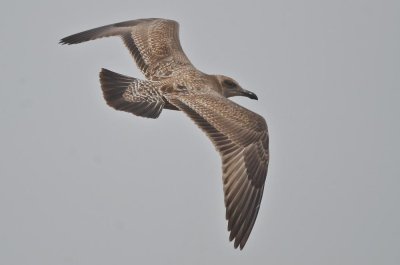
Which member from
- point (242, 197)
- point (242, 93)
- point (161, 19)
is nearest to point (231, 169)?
point (242, 197)

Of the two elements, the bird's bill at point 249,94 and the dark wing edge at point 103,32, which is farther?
the dark wing edge at point 103,32

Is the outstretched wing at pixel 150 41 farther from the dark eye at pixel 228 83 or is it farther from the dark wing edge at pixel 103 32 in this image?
the dark eye at pixel 228 83

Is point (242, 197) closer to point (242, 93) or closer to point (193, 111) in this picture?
point (193, 111)

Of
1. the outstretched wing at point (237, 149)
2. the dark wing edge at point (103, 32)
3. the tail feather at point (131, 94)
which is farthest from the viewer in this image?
the dark wing edge at point (103, 32)

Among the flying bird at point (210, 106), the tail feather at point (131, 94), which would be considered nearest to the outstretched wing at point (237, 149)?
the flying bird at point (210, 106)

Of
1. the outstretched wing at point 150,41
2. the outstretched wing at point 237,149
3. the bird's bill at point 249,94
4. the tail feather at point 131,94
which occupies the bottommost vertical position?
the outstretched wing at point 237,149

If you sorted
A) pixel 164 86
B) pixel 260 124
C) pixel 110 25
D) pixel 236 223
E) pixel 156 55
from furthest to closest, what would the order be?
pixel 110 25
pixel 156 55
pixel 164 86
pixel 260 124
pixel 236 223

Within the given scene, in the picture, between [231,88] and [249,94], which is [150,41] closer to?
[231,88]
